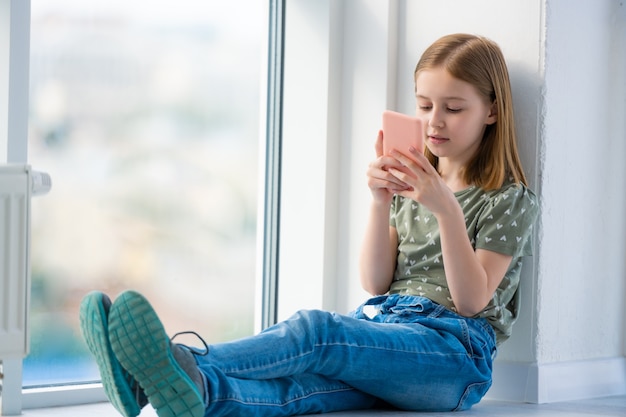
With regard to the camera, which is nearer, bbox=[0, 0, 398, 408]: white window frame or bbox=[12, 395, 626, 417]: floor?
bbox=[12, 395, 626, 417]: floor

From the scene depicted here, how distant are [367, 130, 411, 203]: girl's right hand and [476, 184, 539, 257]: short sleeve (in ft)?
0.50

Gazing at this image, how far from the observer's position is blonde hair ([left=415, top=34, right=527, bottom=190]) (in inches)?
67.4

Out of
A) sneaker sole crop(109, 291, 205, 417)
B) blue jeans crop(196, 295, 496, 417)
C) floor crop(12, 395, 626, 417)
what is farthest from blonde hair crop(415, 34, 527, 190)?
sneaker sole crop(109, 291, 205, 417)

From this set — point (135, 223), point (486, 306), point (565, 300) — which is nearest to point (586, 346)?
point (565, 300)

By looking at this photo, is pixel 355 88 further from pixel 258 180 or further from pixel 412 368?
pixel 412 368

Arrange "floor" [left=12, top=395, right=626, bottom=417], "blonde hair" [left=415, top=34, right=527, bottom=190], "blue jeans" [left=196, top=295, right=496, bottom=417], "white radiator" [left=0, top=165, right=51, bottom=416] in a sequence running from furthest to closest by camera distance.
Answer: "blonde hair" [left=415, top=34, right=527, bottom=190], "floor" [left=12, top=395, right=626, bottom=417], "blue jeans" [left=196, top=295, right=496, bottom=417], "white radiator" [left=0, top=165, right=51, bottom=416]

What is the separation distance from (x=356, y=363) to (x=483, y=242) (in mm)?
320

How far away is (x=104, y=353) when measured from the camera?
1.26 meters

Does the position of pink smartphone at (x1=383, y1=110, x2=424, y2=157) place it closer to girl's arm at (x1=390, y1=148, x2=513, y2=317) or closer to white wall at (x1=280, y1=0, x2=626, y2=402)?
girl's arm at (x1=390, y1=148, x2=513, y2=317)

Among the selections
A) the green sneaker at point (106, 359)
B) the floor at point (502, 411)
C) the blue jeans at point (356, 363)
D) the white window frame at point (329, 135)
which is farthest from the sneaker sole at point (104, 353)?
the white window frame at point (329, 135)

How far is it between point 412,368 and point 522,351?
311 millimetres

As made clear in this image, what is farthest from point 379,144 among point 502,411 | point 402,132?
point 502,411

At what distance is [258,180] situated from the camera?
84.4 inches

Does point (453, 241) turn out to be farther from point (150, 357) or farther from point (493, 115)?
point (150, 357)
